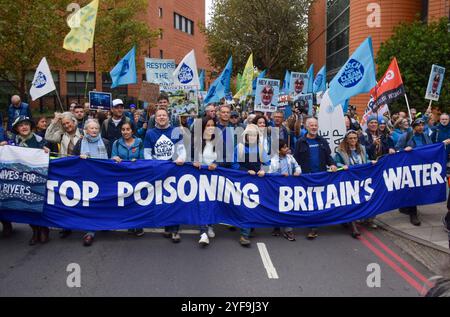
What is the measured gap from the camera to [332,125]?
8891mm

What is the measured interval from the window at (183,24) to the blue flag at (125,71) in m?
36.4

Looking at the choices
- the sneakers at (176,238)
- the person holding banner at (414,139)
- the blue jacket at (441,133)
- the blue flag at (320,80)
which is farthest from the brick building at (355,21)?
the sneakers at (176,238)

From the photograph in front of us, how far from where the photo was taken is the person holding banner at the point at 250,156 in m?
6.62

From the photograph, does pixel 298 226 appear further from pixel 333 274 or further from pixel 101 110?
pixel 101 110

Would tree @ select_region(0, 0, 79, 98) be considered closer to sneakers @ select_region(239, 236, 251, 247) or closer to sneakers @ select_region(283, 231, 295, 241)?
sneakers @ select_region(239, 236, 251, 247)

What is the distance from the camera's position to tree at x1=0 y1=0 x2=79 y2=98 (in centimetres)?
1916

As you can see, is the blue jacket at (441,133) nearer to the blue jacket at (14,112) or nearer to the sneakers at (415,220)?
the sneakers at (415,220)

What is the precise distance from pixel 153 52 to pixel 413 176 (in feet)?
121

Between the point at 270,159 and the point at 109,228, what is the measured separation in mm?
2773

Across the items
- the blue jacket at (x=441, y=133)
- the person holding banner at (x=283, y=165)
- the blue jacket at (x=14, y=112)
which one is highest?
the blue jacket at (x=14, y=112)

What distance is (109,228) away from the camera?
21.4 ft

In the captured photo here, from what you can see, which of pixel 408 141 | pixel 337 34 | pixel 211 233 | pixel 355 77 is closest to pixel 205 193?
pixel 211 233

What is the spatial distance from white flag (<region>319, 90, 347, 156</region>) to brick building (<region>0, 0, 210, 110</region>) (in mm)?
21172

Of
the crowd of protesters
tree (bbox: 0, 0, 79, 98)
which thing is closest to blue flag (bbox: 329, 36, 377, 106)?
the crowd of protesters
